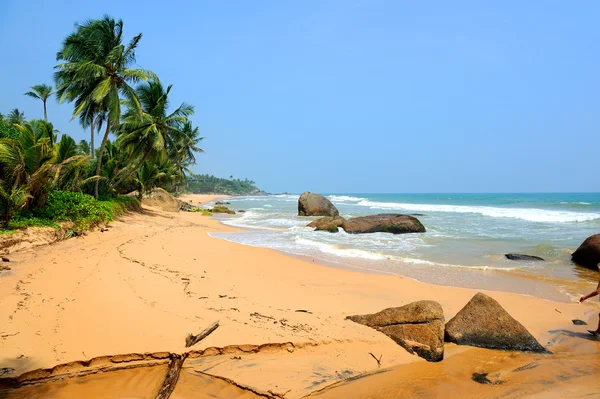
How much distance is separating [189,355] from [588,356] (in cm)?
487

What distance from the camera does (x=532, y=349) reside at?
4.44 meters

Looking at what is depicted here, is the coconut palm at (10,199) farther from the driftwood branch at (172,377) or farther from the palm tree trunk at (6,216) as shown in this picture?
the driftwood branch at (172,377)

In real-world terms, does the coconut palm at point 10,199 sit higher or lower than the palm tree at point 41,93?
lower

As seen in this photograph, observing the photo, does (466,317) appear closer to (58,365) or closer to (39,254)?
(58,365)

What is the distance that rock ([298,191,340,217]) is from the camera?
27906 millimetres

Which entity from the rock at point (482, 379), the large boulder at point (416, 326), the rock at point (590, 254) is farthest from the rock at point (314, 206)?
the rock at point (482, 379)

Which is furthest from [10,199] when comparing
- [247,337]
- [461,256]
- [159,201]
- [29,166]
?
[159,201]

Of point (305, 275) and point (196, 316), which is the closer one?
point (196, 316)

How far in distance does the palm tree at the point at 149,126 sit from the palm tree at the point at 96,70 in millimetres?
1593

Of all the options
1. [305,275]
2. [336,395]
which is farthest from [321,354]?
[305,275]

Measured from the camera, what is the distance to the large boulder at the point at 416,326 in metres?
4.20

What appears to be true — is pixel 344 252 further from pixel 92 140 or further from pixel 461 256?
pixel 92 140

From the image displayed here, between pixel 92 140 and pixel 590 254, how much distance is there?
31.6 meters

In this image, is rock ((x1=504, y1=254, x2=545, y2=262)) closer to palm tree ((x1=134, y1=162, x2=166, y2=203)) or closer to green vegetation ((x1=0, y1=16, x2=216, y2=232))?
green vegetation ((x1=0, y1=16, x2=216, y2=232))
